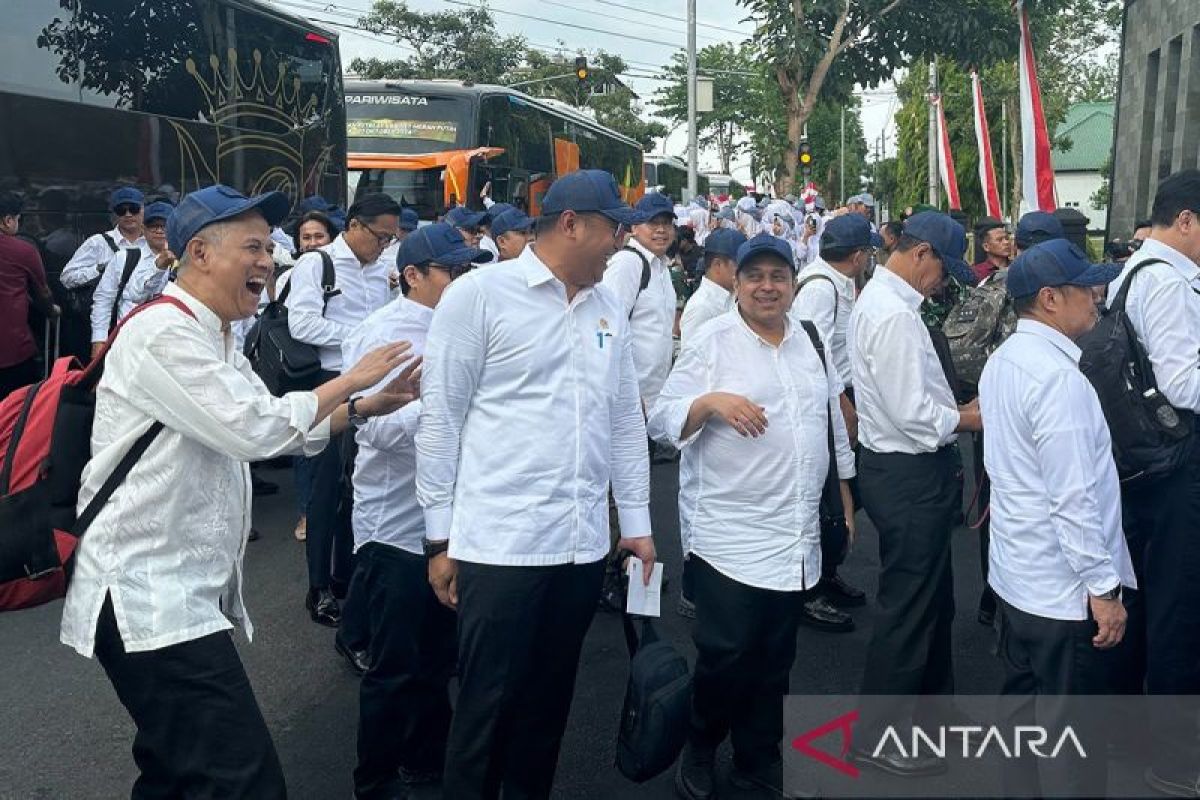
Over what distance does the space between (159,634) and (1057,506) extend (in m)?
2.38

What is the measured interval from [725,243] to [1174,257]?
8.60 feet

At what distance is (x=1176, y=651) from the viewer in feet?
13.5

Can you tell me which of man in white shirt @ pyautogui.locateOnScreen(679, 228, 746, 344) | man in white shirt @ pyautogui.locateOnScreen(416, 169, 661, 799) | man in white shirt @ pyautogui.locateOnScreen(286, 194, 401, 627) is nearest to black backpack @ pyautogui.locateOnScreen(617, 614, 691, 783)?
man in white shirt @ pyautogui.locateOnScreen(416, 169, 661, 799)

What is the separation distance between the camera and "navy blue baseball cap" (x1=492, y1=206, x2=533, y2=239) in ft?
24.2

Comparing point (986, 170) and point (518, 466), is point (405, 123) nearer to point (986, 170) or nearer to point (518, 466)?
point (986, 170)

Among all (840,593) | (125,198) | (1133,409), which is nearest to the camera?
(1133,409)

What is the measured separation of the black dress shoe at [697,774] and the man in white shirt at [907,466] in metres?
0.57

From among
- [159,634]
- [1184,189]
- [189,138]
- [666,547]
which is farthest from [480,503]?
[189,138]

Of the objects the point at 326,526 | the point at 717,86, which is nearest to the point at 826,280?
the point at 326,526

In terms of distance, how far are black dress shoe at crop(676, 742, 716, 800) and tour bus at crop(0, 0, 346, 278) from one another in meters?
6.53

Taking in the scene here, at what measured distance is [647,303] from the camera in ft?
21.2

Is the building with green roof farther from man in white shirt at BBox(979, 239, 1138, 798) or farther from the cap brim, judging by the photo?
man in white shirt at BBox(979, 239, 1138, 798)

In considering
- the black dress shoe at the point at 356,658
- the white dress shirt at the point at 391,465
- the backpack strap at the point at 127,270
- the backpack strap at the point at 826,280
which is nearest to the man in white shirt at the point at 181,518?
the white dress shirt at the point at 391,465

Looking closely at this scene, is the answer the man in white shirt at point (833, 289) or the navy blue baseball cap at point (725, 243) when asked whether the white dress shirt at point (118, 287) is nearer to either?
the navy blue baseball cap at point (725, 243)
